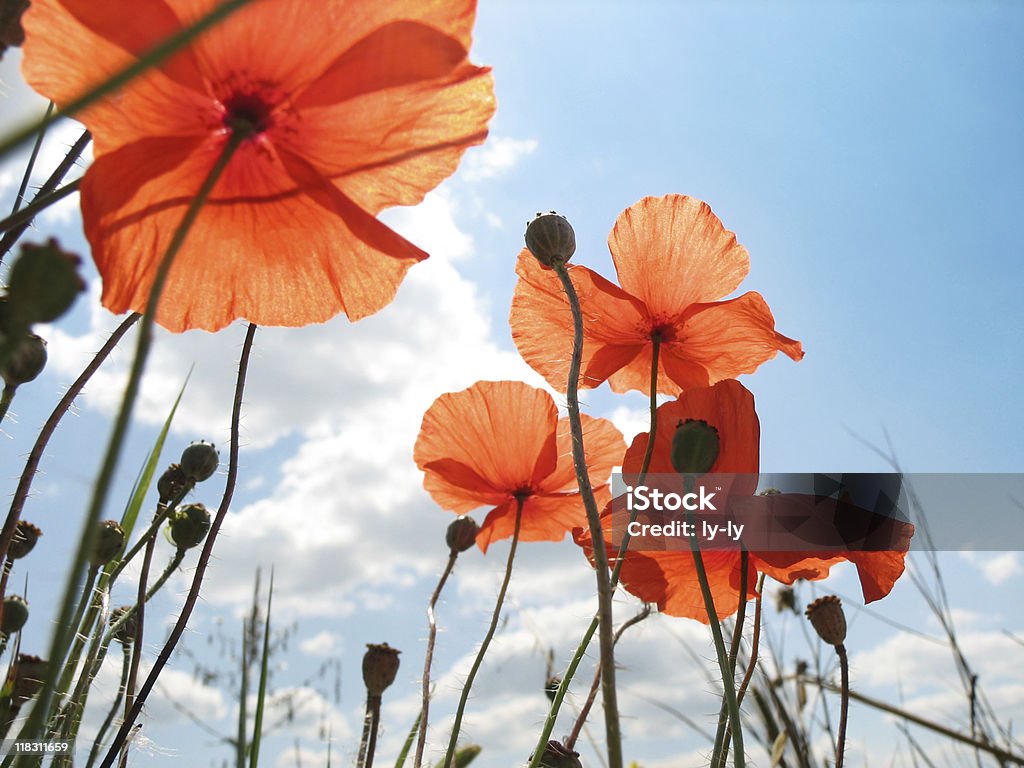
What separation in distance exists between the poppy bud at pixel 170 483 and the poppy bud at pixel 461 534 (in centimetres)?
52

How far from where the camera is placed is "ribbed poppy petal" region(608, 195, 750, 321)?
144 centimetres

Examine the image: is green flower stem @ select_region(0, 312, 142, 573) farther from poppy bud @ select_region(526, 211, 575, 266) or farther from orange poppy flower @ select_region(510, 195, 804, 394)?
orange poppy flower @ select_region(510, 195, 804, 394)

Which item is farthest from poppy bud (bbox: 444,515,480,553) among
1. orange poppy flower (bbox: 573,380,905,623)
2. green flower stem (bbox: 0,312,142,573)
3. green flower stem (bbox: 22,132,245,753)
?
green flower stem (bbox: 22,132,245,753)

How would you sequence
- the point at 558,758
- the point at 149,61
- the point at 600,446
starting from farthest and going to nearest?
1. the point at 600,446
2. the point at 558,758
3. the point at 149,61

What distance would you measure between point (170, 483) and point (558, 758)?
872 millimetres

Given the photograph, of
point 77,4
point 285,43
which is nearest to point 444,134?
point 285,43

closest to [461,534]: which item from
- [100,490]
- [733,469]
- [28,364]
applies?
[733,469]

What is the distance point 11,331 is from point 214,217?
603 millimetres

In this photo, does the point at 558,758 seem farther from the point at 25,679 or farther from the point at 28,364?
the point at 25,679

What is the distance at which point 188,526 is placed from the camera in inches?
52.9

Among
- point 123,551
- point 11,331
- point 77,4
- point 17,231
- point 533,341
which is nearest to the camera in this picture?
point 11,331

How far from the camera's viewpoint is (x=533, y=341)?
4.90ft

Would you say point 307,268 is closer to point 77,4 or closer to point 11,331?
point 77,4

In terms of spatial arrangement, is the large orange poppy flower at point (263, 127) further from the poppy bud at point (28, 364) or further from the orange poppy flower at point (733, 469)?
the orange poppy flower at point (733, 469)
